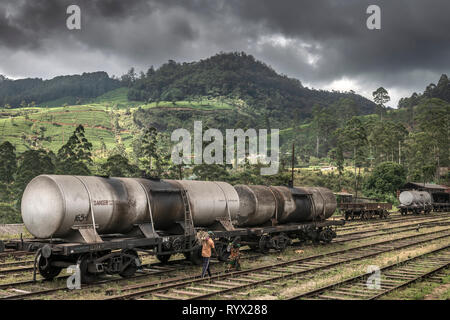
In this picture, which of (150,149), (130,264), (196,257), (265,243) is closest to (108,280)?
(130,264)

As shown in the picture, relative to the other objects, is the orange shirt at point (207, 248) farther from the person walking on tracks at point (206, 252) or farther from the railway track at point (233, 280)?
the railway track at point (233, 280)

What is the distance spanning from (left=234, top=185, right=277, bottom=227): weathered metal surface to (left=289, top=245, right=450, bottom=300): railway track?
6.29 meters

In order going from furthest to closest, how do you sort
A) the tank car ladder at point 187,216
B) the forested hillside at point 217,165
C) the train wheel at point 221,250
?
1. the forested hillside at point 217,165
2. the train wheel at point 221,250
3. the tank car ladder at point 187,216

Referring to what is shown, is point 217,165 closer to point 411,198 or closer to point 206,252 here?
point 411,198

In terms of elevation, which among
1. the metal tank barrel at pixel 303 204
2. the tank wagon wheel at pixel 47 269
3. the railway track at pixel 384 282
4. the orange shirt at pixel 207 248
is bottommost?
the railway track at pixel 384 282

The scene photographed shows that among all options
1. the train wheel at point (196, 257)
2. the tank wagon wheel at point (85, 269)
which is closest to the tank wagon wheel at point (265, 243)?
the train wheel at point (196, 257)

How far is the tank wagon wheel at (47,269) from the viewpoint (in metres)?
14.5

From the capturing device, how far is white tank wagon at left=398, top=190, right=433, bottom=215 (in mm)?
56594

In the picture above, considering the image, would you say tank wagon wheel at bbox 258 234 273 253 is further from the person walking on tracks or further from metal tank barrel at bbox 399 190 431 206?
metal tank barrel at bbox 399 190 431 206

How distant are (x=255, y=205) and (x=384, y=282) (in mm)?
7482

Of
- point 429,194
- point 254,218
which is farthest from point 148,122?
point 254,218

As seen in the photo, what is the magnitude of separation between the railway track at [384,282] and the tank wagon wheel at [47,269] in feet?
26.0

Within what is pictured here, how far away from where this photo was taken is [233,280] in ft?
50.2

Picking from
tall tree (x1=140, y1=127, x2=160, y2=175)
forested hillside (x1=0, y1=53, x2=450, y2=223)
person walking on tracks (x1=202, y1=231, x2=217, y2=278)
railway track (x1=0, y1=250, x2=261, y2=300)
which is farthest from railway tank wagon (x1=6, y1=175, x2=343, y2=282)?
tall tree (x1=140, y1=127, x2=160, y2=175)
